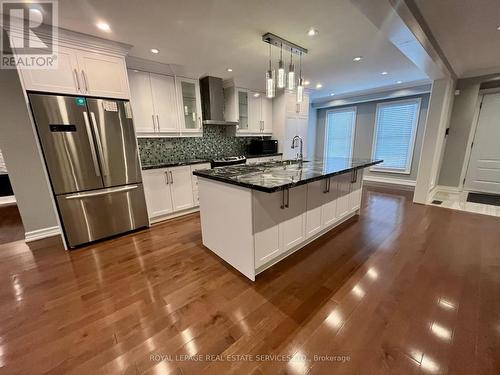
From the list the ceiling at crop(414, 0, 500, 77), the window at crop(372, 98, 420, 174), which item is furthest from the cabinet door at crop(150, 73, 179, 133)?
the window at crop(372, 98, 420, 174)

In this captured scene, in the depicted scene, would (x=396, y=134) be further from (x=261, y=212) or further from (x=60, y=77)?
(x=60, y=77)

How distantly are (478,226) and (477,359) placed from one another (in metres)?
2.70

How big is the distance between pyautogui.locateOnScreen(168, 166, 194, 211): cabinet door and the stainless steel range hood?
1.17 m

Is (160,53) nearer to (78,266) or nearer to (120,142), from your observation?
(120,142)

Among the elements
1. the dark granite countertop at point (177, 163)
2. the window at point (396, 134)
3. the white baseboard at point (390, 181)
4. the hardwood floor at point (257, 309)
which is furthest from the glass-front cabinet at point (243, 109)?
the white baseboard at point (390, 181)

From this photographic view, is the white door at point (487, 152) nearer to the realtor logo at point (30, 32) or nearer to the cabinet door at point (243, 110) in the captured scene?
the cabinet door at point (243, 110)

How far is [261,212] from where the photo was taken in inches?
72.1

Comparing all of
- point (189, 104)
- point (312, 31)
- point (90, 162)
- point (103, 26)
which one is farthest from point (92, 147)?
point (312, 31)

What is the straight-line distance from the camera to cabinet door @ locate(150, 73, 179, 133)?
132 inches

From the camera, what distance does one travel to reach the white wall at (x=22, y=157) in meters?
2.59

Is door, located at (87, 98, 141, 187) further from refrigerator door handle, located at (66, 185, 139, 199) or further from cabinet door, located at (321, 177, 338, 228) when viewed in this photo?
cabinet door, located at (321, 177, 338, 228)

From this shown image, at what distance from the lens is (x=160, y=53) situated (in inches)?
114

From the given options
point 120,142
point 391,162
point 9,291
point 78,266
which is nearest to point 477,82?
point 391,162

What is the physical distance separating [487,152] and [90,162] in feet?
24.2
